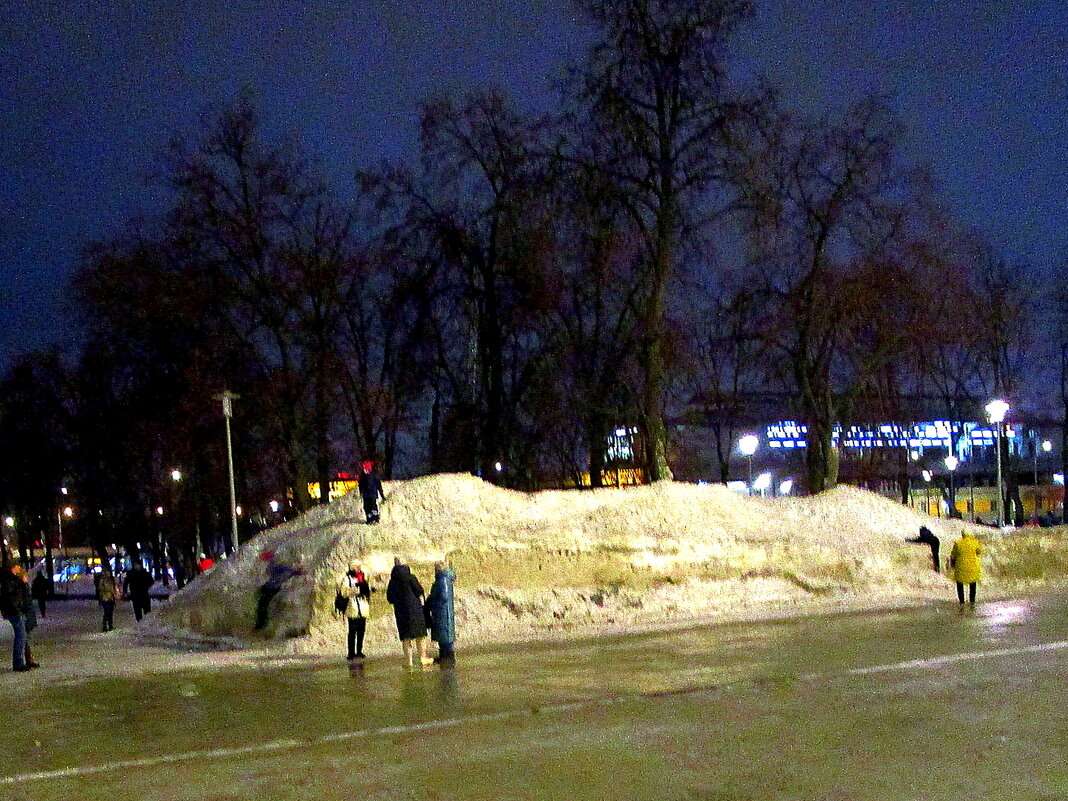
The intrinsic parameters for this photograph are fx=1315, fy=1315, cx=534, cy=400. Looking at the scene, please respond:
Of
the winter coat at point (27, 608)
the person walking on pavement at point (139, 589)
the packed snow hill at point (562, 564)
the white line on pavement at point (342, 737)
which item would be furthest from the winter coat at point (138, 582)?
the white line on pavement at point (342, 737)

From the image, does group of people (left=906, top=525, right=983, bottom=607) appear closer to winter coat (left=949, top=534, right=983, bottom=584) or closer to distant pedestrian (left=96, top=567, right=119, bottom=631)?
winter coat (left=949, top=534, right=983, bottom=584)

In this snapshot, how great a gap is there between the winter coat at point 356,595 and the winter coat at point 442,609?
1400mm

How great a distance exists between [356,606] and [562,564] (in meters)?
6.44

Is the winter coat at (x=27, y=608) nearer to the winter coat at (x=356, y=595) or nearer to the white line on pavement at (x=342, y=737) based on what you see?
the winter coat at (x=356, y=595)

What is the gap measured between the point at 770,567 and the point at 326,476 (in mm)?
20605

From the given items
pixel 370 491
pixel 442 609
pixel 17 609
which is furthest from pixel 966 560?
pixel 17 609

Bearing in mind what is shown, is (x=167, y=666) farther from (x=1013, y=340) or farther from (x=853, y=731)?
(x=1013, y=340)

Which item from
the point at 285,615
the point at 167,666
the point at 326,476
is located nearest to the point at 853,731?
the point at 167,666

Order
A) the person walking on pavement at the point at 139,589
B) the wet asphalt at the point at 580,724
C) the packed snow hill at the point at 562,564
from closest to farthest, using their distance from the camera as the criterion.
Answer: the wet asphalt at the point at 580,724, the packed snow hill at the point at 562,564, the person walking on pavement at the point at 139,589

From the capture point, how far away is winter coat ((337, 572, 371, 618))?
1997 cm

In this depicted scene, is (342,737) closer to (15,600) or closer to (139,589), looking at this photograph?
(15,600)

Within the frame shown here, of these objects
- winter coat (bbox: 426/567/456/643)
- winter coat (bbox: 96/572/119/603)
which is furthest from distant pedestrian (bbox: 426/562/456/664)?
winter coat (bbox: 96/572/119/603)

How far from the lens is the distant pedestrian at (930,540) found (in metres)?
31.2

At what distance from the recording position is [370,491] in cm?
2528
